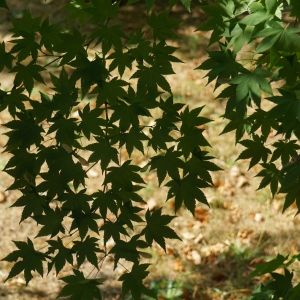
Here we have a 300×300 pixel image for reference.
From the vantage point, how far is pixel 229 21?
79.9 inches

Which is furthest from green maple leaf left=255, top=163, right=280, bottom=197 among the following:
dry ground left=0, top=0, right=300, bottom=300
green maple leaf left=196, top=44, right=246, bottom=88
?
dry ground left=0, top=0, right=300, bottom=300

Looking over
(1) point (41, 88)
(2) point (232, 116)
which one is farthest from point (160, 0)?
(2) point (232, 116)

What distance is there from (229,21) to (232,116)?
578mm

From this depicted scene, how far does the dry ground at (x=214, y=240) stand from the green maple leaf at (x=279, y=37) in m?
2.24

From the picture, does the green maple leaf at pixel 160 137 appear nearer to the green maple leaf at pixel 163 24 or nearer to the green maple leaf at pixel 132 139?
the green maple leaf at pixel 132 139

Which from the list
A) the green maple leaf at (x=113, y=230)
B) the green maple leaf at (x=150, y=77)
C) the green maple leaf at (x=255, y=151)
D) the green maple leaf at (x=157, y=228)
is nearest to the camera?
the green maple leaf at (x=150, y=77)

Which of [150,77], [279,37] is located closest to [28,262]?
[150,77]

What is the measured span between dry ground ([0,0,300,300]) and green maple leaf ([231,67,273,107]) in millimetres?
2109

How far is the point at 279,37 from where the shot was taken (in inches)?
75.5

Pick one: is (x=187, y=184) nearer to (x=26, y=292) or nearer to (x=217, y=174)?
(x=26, y=292)

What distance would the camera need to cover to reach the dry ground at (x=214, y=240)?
3.89 meters

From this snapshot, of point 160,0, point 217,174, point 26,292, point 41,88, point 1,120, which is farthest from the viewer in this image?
point 160,0

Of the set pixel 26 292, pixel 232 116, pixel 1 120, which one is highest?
pixel 232 116

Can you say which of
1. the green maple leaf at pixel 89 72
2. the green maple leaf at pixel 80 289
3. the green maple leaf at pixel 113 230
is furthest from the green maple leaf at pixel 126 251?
the green maple leaf at pixel 89 72
